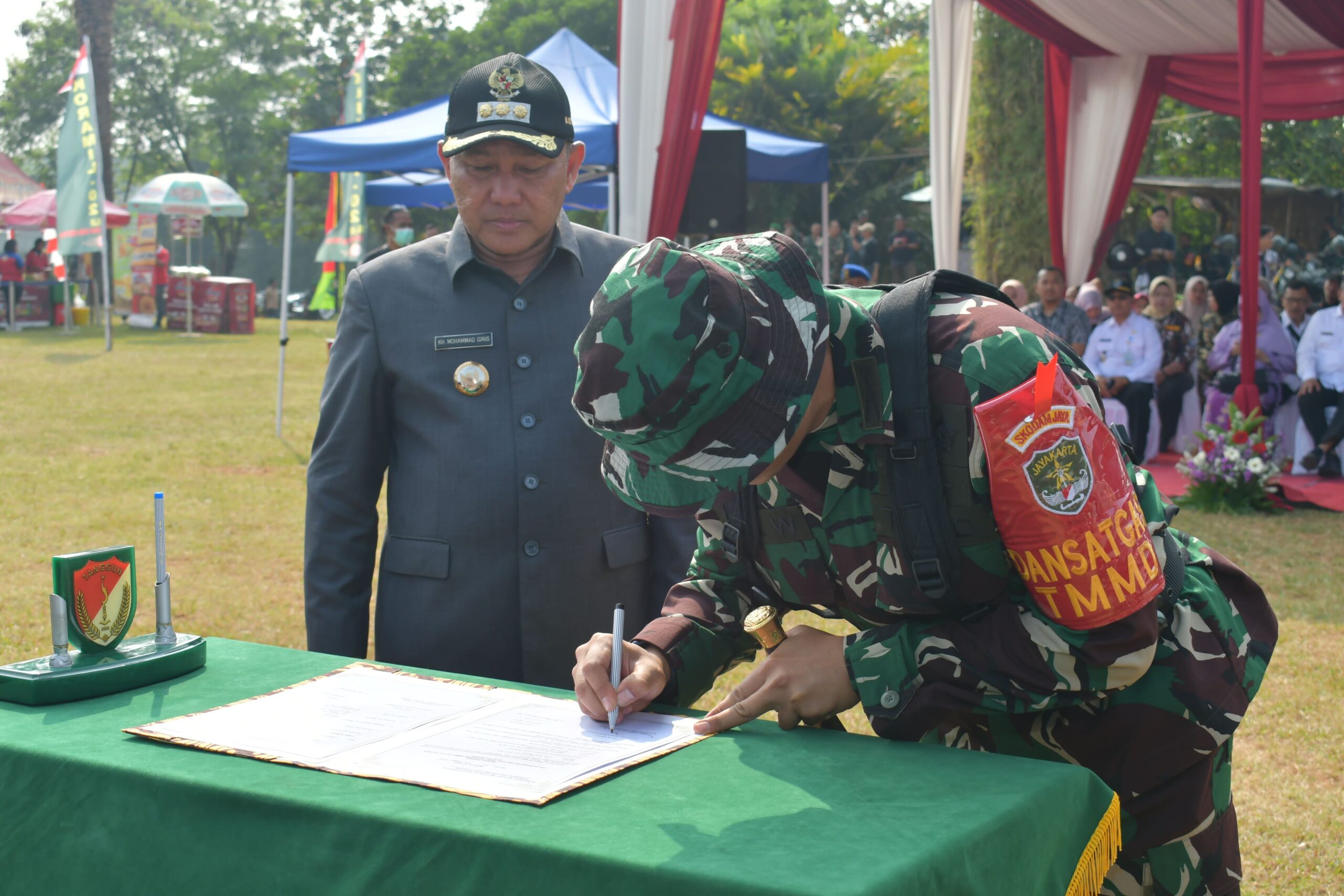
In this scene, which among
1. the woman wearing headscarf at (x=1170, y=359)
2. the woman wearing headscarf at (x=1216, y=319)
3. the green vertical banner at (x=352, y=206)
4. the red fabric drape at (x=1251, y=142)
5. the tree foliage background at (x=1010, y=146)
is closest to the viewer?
the red fabric drape at (x=1251, y=142)

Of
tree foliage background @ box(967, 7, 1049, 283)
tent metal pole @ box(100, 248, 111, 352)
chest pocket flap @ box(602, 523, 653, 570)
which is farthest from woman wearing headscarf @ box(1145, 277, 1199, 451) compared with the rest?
tent metal pole @ box(100, 248, 111, 352)

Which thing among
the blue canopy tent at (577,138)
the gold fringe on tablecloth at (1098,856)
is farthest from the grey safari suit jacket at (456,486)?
the blue canopy tent at (577,138)

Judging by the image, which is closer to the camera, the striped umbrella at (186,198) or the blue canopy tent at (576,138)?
the blue canopy tent at (576,138)

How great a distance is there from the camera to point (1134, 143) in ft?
34.3

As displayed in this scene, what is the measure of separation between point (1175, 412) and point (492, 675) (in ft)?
26.2

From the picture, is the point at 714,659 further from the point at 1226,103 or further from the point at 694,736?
the point at 1226,103

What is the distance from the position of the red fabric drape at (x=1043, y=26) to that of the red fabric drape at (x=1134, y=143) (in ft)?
1.47

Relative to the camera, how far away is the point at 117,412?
436 inches

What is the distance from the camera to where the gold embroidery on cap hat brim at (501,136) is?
2105 millimetres

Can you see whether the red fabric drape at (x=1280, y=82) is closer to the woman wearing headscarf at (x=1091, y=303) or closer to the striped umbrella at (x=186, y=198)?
the woman wearing headscarf at (x=1091, y=303)

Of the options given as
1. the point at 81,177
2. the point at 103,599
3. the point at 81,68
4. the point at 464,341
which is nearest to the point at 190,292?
the point at 81,177

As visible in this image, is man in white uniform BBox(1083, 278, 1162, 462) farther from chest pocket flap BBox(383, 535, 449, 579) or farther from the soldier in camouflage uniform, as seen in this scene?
the soldier in camouflage uniform

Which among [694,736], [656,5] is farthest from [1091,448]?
[656,5]
